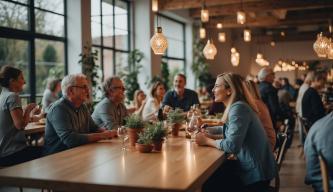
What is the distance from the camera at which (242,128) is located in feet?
9.55

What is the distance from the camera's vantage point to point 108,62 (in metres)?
9.50

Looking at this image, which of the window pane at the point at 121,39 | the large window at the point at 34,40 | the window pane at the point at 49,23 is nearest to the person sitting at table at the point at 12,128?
the large window at the point at 34,40

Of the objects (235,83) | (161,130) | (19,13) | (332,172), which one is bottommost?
(332,172)

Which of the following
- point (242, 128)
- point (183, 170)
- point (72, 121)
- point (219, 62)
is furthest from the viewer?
point (219, 62)

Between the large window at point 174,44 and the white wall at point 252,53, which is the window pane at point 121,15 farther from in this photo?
the white wall at point 252,53

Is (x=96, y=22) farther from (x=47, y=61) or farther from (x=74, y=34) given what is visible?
(x=47, y=61)

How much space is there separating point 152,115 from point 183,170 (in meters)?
3.79

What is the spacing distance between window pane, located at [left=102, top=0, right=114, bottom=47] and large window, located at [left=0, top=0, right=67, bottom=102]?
1.36 metres

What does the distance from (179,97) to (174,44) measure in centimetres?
684

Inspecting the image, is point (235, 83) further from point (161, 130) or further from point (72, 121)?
point (72, 121)

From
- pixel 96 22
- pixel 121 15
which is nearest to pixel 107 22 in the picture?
pixel 96 22

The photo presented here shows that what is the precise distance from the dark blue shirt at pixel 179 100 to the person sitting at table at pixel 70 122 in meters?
2.63

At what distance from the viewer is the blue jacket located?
290 cm

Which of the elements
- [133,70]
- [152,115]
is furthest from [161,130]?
[133,70]
